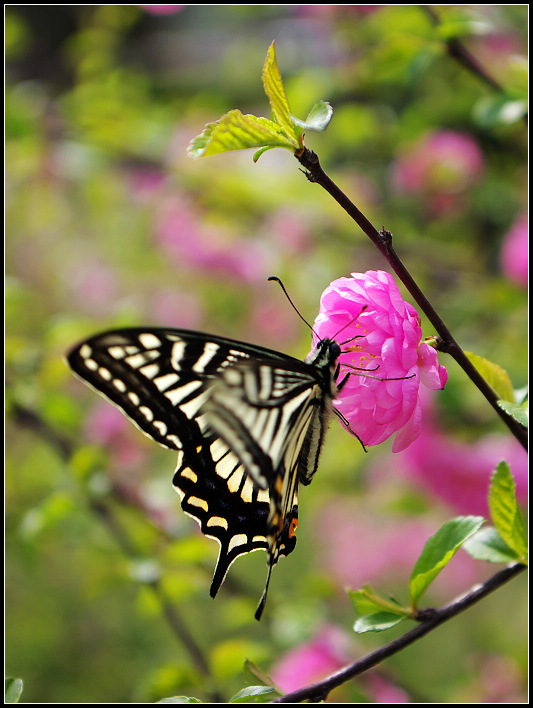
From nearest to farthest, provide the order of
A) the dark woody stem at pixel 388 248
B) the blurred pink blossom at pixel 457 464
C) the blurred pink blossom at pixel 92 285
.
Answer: the dark woody stem at pixel 388 248
the blurred pink blossom at pixel 457 464
the blurred pink blossom at pixel 92 285

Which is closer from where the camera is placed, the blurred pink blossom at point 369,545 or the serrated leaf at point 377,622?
the serrated leaf at point 377,622

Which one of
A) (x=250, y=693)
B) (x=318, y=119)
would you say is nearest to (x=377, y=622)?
(x=250, y=693)

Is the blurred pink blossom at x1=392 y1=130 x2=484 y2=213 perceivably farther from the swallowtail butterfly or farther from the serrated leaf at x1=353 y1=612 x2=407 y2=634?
the serrated leaf at x1=353 y1=612 x2=407 y2=634

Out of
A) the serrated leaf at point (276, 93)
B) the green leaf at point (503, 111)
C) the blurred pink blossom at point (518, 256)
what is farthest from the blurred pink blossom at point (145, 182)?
the serrated leaf at point (276, 93)

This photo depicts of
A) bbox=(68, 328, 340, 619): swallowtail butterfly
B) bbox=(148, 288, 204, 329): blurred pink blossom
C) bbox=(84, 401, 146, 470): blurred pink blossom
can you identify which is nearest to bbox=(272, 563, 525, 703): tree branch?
bbox=(68, 328, 340, 619): swallowtail butterfly

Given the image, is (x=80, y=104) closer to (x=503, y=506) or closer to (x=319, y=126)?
(x=319, y=126)

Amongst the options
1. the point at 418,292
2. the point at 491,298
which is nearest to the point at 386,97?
the point at 491,298

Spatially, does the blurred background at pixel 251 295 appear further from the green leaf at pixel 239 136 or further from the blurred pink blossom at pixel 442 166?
the green leaf at pixel 239 136
